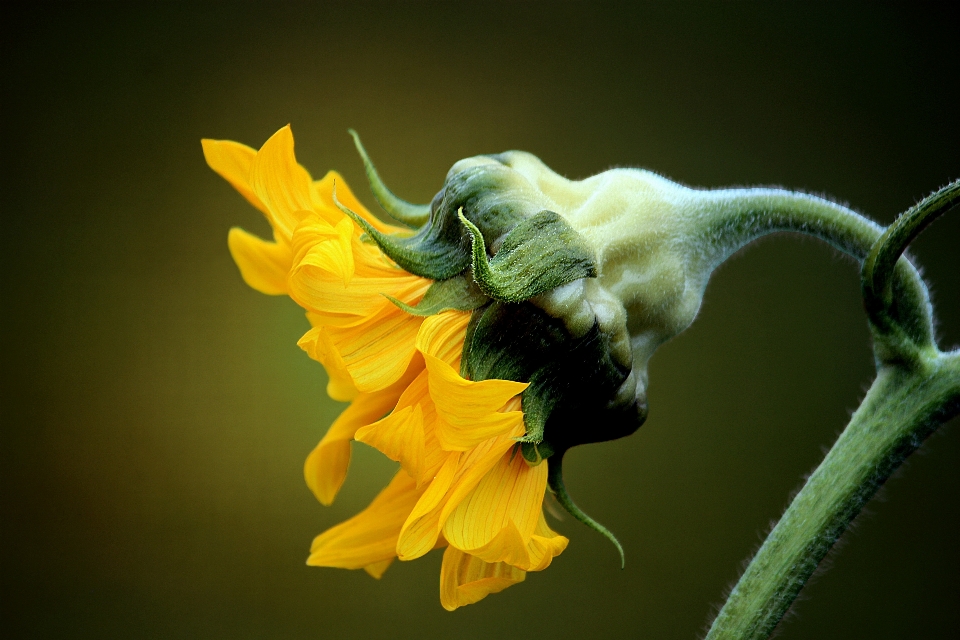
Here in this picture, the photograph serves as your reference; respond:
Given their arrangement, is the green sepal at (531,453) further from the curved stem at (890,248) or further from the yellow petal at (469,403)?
the curved stem at (890,248)

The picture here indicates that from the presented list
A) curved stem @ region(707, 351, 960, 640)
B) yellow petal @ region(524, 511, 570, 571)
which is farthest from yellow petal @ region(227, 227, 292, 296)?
curved stem @ region(707, 351, 960, 640)

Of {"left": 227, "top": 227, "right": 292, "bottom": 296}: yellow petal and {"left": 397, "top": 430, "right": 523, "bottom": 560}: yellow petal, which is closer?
{"left": 397, "top": 430, "right": 523, "bottom": 560}: yellow petal

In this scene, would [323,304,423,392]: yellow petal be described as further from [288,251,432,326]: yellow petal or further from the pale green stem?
the pale green stem

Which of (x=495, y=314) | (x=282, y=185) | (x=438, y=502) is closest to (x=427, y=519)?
(x=438, y=502)

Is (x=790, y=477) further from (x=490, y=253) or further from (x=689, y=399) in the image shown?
(x=490, y=253)

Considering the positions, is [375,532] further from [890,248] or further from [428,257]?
[890,248]

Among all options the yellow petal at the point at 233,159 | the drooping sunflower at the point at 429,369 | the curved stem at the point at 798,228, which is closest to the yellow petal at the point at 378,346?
the drooping sunflower at the point at 429,369
